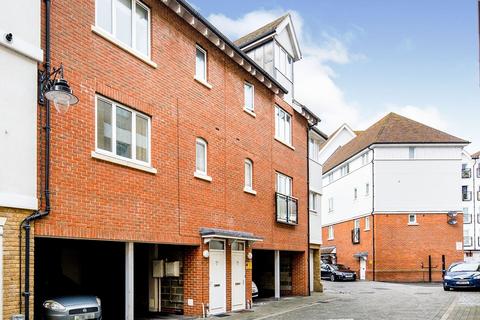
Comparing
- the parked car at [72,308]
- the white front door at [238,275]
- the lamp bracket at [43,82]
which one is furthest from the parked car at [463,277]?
the lamp bracket at [43,82]

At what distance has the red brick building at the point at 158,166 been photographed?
1051 cm

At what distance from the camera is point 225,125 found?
54.7 feet

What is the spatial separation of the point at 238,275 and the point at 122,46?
326 inches

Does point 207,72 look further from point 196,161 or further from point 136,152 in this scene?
point 136,152

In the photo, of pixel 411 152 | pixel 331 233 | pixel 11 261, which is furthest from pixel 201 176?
pixel 331 233

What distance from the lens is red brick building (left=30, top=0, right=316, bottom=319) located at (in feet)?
34.5

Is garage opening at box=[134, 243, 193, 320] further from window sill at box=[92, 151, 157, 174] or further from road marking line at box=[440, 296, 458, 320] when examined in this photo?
road marking line at box=[440, 296, 458, 320]

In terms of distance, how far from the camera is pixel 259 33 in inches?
896

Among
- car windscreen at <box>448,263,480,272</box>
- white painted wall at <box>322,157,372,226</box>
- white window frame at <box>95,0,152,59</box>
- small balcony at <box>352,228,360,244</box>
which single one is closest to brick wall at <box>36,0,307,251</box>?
white window frame at <box>95,0,152,59</box>

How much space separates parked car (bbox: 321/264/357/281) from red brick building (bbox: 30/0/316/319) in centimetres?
1588

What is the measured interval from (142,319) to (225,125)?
19.8ft

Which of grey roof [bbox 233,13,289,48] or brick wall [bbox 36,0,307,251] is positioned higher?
grey roof [bbox 233,13,289,48]

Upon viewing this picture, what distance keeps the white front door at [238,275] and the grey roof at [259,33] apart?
888 cm

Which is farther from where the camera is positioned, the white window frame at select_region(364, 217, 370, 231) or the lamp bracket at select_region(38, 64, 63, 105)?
the white window frame at select_region(364, 217, 370, 231)
